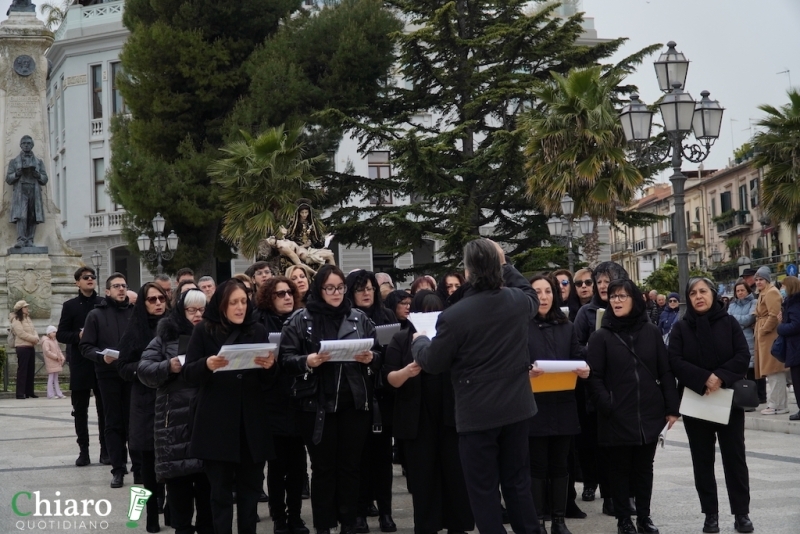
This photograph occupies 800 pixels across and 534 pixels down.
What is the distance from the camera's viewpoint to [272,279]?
8.32 metres

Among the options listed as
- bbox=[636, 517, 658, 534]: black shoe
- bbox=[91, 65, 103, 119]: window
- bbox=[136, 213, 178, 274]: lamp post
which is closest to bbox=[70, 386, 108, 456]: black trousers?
bbox=[636, 517, 658, 534]: black shoe

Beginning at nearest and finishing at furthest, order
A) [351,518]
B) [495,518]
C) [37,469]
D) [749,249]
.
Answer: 1. [495,518]
2. [351,518]
3. [37,469]
4. [749,249]

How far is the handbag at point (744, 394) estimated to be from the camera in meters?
7.37

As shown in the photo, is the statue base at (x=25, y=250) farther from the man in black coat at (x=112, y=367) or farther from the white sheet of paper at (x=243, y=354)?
the white sheet of paper at (x=243, y=354)

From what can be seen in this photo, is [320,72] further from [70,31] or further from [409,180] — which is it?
[70,31]

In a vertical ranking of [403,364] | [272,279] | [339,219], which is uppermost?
[339,219]

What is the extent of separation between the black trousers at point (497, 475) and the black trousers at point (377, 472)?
69.5 inches

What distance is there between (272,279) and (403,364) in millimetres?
1377

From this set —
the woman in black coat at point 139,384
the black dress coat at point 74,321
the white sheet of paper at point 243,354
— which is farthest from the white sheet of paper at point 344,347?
the black dress coat at point 74,321

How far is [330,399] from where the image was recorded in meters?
7.39

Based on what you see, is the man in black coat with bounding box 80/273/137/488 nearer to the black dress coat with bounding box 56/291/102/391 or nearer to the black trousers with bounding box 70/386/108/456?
the black dress coat with bounding box 56/291/102/391

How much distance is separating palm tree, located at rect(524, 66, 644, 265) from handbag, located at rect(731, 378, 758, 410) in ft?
62.9

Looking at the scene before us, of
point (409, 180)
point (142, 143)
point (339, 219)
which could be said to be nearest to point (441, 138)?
point (409, 180)

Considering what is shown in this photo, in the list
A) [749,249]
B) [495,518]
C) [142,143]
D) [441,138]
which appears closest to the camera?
[495,518]
